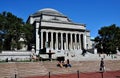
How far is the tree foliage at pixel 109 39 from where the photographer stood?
7031cm

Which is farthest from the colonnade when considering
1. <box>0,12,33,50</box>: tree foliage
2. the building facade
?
<box>0,12,33,50</box>: tree foliage

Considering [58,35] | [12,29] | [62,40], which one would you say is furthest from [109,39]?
[12,29]

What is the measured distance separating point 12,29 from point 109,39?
3468cm

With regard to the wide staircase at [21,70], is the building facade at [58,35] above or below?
above

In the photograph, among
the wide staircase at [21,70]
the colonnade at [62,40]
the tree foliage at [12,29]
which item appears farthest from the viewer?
the colonnade at [62,40]

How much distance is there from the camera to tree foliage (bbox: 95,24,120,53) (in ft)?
231

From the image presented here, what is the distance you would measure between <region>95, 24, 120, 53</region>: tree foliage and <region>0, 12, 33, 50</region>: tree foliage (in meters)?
27.7

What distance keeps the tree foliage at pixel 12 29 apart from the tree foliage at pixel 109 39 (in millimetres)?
27709

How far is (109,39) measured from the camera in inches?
2911

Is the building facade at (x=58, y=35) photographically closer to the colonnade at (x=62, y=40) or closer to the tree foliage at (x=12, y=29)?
the colonnade at (x=62, y=40)

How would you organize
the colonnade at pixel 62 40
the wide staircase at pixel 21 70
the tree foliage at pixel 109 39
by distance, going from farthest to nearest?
the tree foliage at pixel 109 39 < the colonnade at pixel 62 40 < the wide staircase at pixel 21 70

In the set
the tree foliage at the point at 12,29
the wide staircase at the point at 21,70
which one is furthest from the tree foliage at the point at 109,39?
the wide staircase at the point at 21,70

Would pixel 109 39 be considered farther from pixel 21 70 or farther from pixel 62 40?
pixel 21 70

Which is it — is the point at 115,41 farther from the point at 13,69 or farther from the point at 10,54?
the point at 13,69
